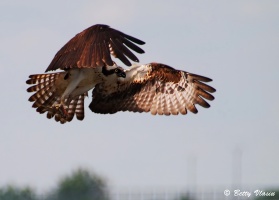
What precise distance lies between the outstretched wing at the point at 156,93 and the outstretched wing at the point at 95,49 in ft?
5.71

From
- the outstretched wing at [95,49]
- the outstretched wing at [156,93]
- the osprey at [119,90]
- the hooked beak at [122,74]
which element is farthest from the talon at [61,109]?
the outstretched wing at [95,49]

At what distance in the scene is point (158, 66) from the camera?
24.8 m

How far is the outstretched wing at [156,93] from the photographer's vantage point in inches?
973

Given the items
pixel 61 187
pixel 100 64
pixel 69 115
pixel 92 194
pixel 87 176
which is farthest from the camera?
pixel 87 176

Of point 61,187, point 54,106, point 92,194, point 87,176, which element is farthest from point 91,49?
point 87,176

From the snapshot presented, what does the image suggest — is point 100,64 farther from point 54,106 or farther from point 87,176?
point 87,176

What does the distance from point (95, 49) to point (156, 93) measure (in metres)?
2.78

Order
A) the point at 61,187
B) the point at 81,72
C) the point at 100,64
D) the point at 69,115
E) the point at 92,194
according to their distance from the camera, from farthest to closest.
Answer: the point at 61,187 < the point at 92,194 < the point at 69,115 < the point at 81,72 < the point at 100,64

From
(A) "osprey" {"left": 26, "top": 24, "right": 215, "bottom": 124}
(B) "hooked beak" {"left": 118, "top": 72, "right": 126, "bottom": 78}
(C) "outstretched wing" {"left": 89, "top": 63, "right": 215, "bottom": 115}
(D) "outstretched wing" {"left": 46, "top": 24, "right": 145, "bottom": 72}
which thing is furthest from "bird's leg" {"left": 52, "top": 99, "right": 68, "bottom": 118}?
(D) "outstretched wing" {"left": 46, "top": 24, "right": 145, "bottom": 72}

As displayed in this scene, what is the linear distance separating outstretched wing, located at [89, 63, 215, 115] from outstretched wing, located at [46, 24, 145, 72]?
1741mm

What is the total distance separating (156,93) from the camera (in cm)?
2508

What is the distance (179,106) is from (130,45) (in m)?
2.99

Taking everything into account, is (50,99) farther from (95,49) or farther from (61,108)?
(95,49)

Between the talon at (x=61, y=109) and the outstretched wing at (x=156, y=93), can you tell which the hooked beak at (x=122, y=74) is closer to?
the outstretched wing at (x=156, y=93)
